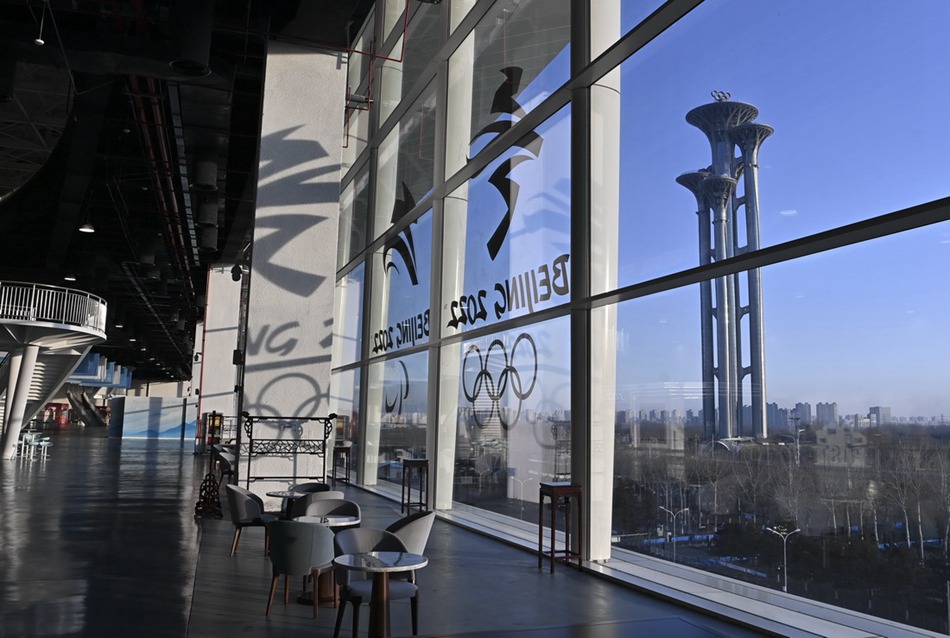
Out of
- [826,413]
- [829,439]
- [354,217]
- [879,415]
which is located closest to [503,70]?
[826,413]

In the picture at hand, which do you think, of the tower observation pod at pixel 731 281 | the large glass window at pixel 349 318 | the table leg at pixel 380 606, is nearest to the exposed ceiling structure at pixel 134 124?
the large glass window at pixel 349 318

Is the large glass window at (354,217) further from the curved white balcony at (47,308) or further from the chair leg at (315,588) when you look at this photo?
the chair leg at (315,588)

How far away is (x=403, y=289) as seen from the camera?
40.6 ft

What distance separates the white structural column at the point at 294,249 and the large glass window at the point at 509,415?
203cm

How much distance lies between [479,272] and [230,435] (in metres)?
16.6

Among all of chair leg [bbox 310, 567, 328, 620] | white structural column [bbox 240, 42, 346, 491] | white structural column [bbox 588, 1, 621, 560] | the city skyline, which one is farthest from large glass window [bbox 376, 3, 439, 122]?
chair leg [bbox 310, 567, 328, 620]

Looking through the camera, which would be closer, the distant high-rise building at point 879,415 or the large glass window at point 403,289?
the distant high-rise building at point 879,415

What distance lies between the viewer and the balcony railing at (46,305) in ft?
59.5

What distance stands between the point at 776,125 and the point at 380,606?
403cm

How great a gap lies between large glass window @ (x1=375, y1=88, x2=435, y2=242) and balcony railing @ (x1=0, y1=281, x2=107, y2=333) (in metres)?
10.3

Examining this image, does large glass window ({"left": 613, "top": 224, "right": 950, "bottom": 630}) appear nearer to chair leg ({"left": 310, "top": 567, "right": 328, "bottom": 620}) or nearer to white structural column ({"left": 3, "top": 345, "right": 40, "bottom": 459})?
chair leg ({"left": 310, "top": 567, "right": 328, "bottom": 620})

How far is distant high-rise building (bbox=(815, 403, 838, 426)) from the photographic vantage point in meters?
4.42

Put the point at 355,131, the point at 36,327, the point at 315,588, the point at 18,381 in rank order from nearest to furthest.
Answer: the point at 315,588 → the point at 355,131 → the point at 36,327 → the point at 18,381

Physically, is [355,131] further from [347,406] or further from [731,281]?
[731,281]
